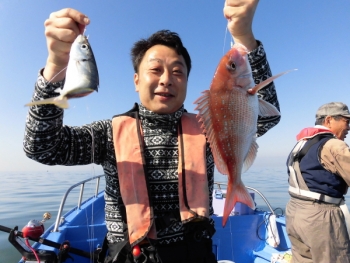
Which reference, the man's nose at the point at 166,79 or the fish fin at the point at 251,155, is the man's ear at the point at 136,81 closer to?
the man's nose at the point at 166,79

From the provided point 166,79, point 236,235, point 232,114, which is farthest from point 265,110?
point 236,235

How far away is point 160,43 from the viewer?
2.02 m

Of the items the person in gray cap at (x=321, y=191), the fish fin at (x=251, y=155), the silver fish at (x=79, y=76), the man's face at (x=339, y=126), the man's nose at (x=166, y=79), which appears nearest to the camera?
the silver fish at (x=79, y=76)

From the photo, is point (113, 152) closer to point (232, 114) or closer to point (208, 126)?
point (208, 126)

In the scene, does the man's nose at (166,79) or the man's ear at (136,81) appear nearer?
the man's nose at (166,79)

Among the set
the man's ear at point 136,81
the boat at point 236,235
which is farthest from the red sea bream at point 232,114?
the boat at point 236,235

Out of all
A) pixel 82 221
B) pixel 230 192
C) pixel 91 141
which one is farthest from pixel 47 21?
pixel 82 221

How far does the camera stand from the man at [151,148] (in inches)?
57.7

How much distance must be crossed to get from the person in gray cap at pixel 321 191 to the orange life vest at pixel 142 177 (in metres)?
2.37

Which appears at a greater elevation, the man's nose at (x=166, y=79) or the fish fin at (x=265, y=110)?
the man's nose at (x=166, y=79)

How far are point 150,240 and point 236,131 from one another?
90cm

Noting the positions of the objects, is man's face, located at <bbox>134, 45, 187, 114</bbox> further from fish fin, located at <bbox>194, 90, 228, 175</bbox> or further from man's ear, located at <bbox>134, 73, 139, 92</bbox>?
fish fin, located at <bbox>194, 90, 228, 175</bbox>

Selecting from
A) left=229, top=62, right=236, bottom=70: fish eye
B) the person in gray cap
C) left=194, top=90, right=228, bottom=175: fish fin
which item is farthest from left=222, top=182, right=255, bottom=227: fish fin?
the person in gray cap

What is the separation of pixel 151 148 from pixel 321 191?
282cm
